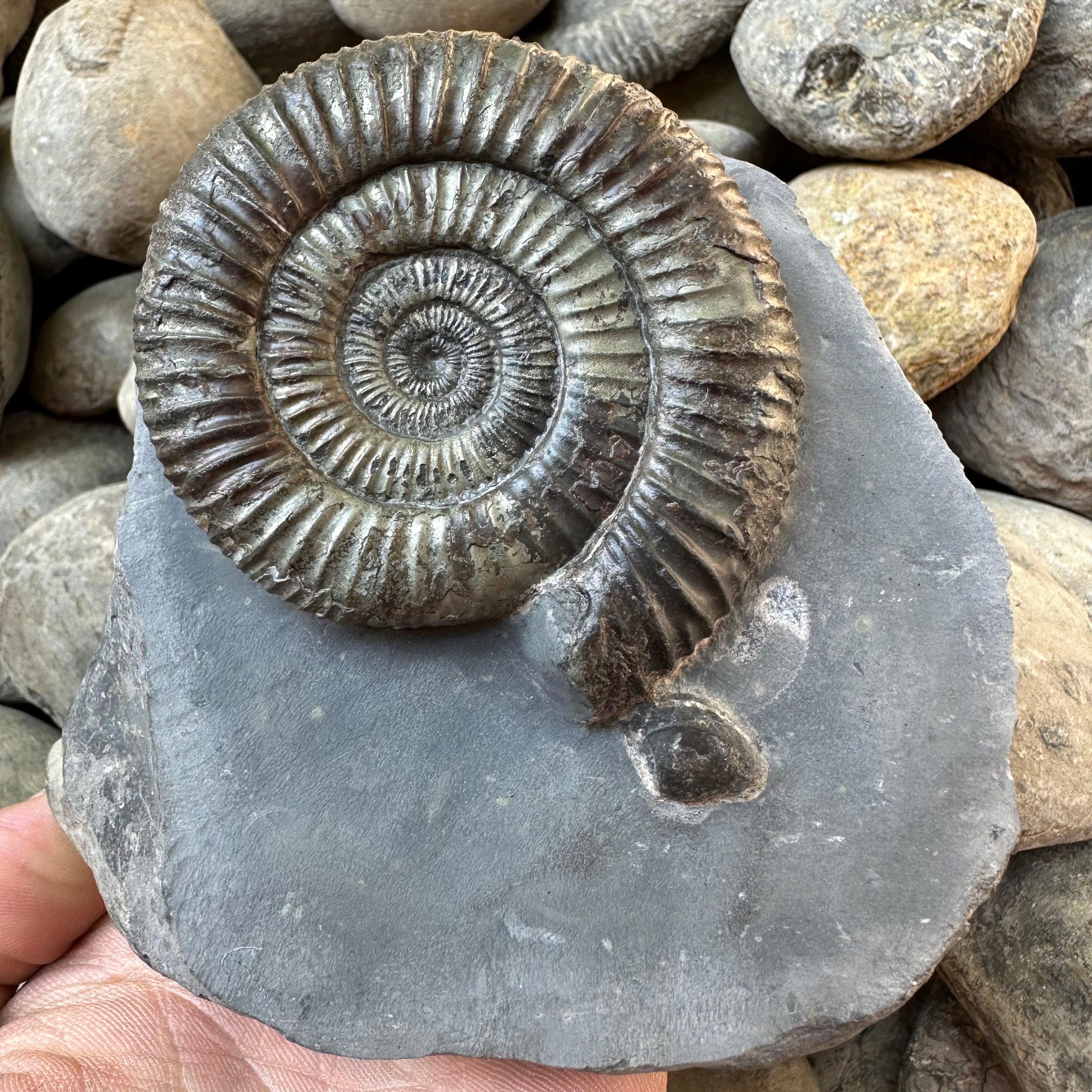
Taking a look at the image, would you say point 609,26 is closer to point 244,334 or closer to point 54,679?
point 244,334

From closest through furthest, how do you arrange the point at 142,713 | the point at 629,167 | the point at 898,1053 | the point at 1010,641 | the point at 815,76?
the point at 629,167, the point at 1010,641, the point at 142,713, the point at 815,76, the point at 898,1053

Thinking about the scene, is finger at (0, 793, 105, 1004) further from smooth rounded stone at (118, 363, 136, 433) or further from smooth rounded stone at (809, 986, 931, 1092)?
smooth rounded stone at (809, 986, 931, 1092)

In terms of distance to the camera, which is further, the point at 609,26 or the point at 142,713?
the point at 609,26

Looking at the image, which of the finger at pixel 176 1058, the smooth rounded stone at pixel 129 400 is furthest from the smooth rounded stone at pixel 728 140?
the finger at pixel 176 1058

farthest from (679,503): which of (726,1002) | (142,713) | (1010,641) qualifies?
(142,713)

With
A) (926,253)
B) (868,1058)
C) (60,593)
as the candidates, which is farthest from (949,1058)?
(60,593)

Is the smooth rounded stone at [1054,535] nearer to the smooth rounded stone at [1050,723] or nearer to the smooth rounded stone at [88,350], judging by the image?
the smooth rounded stone at [1050,723]
